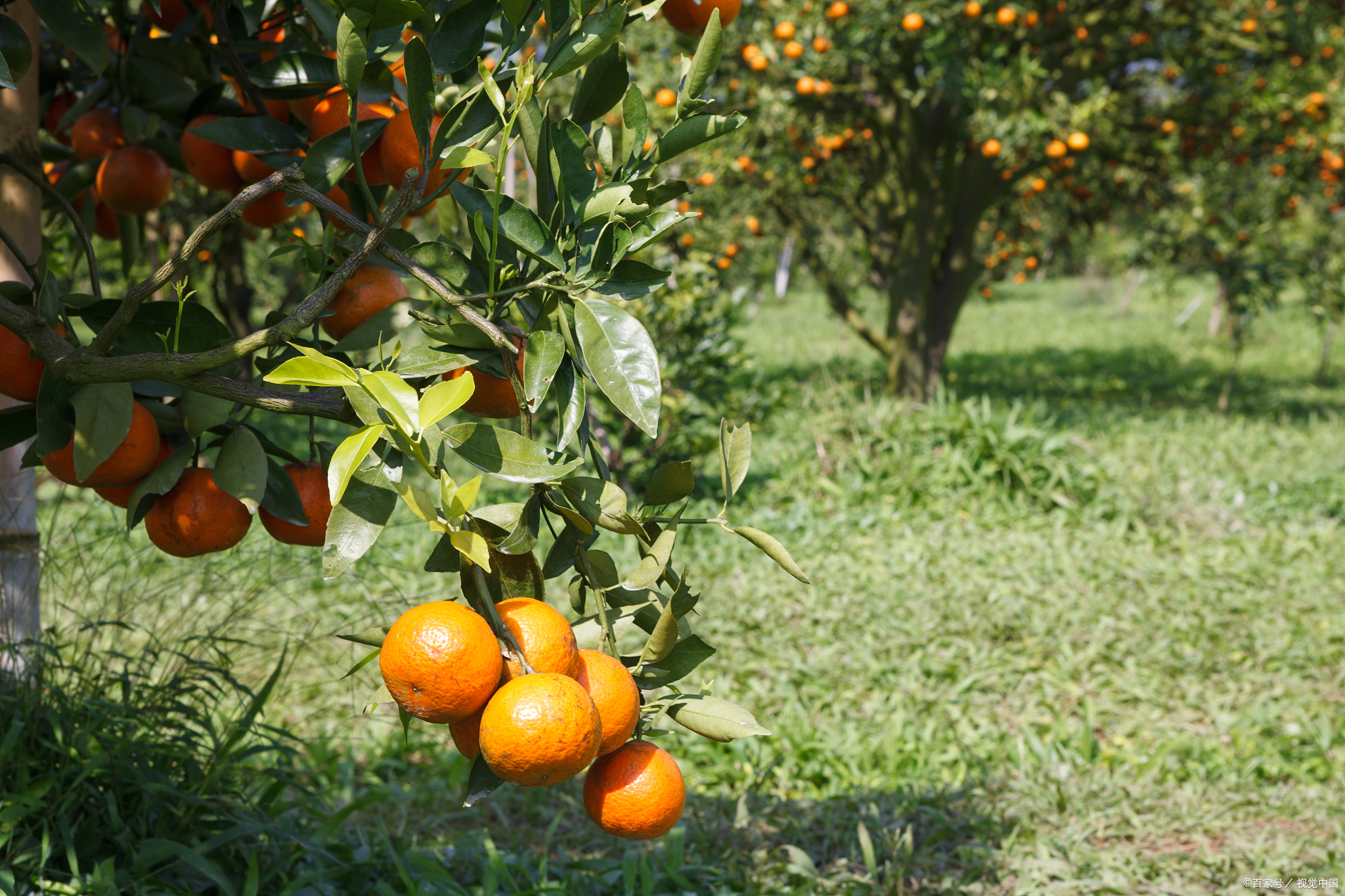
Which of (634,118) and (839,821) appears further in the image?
(839,821)

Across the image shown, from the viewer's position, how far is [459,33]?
86cm

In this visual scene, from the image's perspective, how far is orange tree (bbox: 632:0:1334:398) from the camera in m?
4.47

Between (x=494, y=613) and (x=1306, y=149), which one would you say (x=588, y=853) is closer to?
(x=494, y=613)

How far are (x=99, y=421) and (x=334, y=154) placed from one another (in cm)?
33

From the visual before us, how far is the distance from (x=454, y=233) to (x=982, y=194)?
5443 millimetres

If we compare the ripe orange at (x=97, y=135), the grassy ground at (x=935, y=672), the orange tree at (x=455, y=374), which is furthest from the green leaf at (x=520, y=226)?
the grassy ground at (x=935, y=672)

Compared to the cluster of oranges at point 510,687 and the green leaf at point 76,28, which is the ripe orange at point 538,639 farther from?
the green leaf at point 76,28

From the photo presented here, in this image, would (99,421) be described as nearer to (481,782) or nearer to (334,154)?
(334,154)

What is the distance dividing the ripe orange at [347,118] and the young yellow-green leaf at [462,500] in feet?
1.54

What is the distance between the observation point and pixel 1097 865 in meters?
2.04

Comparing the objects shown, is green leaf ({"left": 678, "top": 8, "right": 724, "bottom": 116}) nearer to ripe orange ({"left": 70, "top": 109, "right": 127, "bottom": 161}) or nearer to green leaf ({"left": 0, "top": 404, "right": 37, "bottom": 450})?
green leaf ({"left": 0, "top": 404, "right": 37, "bottom": 450})

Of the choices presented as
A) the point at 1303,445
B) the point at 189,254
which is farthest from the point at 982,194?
the point at 189,254

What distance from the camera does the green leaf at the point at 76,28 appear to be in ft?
3.39

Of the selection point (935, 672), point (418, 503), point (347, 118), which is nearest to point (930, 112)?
point (935, 672)
